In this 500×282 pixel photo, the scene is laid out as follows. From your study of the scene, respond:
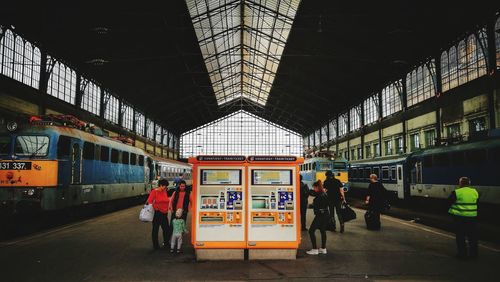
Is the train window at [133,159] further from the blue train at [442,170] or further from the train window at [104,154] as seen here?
the blue train at [442,170]

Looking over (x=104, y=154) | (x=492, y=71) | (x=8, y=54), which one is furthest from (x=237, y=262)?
(x=8, y=54)

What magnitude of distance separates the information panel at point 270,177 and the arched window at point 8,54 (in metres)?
18.9

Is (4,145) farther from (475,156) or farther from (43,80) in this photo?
(475,156)

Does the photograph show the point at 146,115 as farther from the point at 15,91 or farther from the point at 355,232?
the point at 355,232

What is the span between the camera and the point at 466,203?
8477 mm

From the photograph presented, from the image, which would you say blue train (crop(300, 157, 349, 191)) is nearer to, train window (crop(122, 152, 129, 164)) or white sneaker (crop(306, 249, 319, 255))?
train window (crop(122, 152, 129, 164))

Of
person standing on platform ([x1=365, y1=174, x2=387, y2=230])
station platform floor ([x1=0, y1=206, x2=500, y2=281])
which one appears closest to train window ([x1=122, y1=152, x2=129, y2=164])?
station platform floor ([x1=0, y1=206, x2=500, y2=281])

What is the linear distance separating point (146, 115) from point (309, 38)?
2562 cm

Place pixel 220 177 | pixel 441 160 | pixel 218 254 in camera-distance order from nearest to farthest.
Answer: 1. pixel 218 254
2. pixel 220 177
3. pixel 441 160

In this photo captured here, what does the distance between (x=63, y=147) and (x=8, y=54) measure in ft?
37.9

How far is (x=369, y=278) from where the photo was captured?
667 cm

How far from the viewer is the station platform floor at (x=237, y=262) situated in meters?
6.81

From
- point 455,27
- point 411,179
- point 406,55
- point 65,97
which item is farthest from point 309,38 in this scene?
point 65,97

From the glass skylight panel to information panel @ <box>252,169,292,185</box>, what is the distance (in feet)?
62.8
